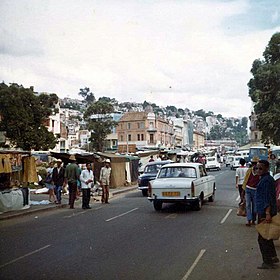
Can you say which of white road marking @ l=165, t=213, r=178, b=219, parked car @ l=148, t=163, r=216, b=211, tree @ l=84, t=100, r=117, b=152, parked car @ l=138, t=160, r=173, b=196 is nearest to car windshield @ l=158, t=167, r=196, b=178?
parked car @ l=148, t=163, r=216, b=211

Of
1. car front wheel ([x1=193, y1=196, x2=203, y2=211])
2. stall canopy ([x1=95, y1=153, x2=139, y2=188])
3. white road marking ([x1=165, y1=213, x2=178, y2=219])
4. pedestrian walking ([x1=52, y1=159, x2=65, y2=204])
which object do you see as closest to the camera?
white road marking ([x1=165, y1=213, x2=178, y2=219])

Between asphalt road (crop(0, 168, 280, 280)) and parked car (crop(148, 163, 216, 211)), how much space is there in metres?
0.58

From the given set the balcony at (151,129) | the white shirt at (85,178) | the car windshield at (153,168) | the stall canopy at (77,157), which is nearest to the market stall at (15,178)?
the white shirt at (85,178)

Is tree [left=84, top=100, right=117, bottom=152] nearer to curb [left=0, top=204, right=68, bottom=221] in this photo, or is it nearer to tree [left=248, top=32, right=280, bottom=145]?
tree [left=248, top=32, right=280, bottom=145]

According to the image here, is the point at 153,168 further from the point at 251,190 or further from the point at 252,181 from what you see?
the point at 251,190

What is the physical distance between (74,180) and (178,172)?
438 cm

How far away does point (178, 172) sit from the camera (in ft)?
60.1

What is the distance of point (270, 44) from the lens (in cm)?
3962

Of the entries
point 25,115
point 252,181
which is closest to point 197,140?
point 25,115

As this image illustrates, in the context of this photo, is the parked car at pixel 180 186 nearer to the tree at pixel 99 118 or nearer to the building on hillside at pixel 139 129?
the tree at pixel 99 118

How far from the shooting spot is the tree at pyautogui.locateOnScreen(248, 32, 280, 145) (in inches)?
1480

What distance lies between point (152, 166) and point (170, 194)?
9.64 metres

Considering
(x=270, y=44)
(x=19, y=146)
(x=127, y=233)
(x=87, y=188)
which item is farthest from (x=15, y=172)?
(x=270, y=44)

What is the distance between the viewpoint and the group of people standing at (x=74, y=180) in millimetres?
19781
